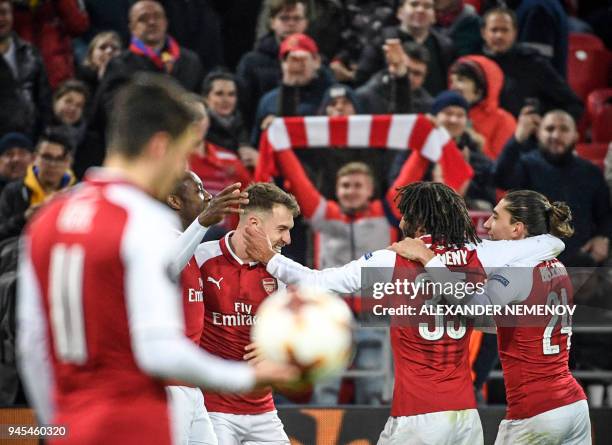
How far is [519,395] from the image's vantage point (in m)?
5.69

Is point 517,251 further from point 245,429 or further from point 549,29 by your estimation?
point 549,29

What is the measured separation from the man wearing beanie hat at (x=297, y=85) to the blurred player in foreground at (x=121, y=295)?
5.73m

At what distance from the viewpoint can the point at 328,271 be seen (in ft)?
17.7

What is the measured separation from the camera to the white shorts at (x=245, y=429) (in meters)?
5.62

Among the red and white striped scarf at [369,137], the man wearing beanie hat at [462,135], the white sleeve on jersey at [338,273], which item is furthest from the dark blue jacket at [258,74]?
the white sleeve on jersey at [338,273]

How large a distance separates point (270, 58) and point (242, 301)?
14.5 feet

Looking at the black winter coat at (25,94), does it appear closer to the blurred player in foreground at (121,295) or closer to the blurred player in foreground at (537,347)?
the blurred player in foreground at (537,347)

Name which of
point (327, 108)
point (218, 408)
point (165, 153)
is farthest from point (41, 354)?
point (327, 108)

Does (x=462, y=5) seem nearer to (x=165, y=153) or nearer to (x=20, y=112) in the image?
(x=20, y=112)

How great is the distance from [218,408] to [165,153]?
2718 mm

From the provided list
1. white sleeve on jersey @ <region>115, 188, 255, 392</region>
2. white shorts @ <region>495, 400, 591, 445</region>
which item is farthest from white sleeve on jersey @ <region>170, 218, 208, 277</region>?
white shorts @ <region>495, 400, 591, 445</region>

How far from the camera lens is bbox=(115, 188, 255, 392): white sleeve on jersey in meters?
2.95

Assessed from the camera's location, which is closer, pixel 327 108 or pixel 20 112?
pixel 327 108

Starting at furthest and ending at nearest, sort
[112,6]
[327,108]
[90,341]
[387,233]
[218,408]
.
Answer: [112,6], [327,108], [387,233], [218,408], [90,341]
